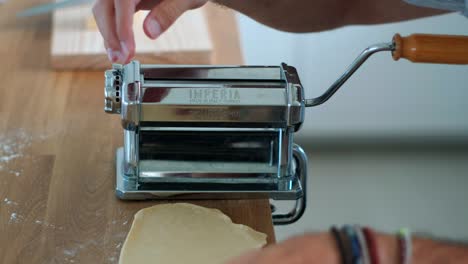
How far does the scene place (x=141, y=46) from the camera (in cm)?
137

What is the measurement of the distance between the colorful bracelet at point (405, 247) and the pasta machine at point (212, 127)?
0.38m

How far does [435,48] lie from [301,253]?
454mm

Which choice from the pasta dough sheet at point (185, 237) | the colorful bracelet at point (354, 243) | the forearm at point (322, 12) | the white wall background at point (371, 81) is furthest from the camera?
the white wall background at point (371, 81)

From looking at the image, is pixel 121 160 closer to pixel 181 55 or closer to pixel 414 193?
pixel 181 55

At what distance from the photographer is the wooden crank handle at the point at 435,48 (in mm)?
953

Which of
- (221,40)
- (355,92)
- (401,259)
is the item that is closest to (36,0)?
(221,40)

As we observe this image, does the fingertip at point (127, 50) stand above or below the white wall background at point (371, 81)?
above

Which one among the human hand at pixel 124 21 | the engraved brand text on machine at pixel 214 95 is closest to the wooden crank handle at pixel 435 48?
the engraved brand text on machine at pixel 214 95

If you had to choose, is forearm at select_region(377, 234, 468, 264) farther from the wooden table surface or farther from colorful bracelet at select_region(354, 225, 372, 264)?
the wooden table surface

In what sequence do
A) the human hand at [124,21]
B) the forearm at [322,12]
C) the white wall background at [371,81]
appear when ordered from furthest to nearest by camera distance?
the white wall background at [371,81]
the forearm at [322,12]
the human hand at [124,21]

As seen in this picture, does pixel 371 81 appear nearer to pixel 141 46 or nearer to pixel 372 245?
pixel 141 46

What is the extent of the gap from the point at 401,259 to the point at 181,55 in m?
0.81

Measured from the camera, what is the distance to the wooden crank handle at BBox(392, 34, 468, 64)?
953 millimetres

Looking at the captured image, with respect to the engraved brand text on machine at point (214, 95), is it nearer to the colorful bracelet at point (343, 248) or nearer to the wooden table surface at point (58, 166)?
the wooden table surface at point (58, 166)
